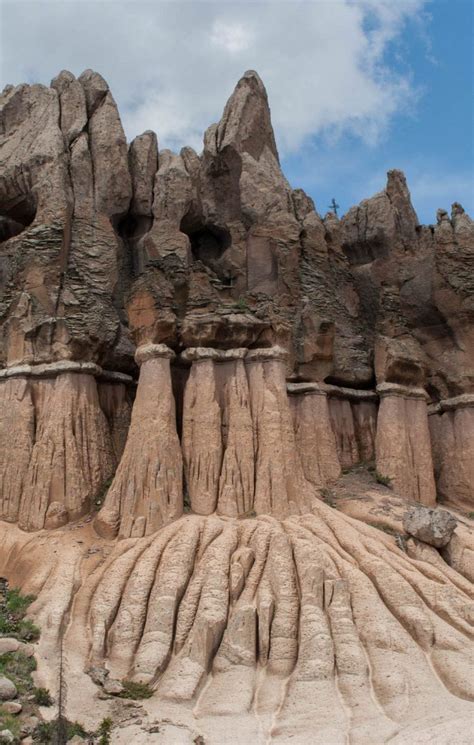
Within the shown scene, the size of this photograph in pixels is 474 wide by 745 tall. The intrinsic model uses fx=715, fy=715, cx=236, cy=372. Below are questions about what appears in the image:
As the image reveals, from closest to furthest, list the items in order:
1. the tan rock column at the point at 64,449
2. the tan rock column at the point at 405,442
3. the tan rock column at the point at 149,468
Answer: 1. the tan rock column at the point at 149,468
2. the tan rock column at the point at 64,449
3. the tan rock column at the point at 405,442

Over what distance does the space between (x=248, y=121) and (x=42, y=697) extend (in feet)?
70.6

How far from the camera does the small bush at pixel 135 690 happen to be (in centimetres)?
1265

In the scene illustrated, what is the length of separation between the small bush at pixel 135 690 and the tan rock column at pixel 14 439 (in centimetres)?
787

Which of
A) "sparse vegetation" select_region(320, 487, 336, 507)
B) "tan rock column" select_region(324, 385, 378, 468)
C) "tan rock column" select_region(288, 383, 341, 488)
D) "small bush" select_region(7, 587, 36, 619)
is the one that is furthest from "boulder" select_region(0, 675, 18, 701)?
"tan rock column" select_region(324, 385, 378, 468)

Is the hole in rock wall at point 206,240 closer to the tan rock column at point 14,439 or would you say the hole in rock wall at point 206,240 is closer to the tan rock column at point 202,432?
the tan rock column at point 202,432

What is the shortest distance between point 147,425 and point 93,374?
3002 millimetres

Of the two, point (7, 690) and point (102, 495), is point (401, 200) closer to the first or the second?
point (102, 495)

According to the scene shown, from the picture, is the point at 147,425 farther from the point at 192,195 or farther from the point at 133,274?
the point at 192,195

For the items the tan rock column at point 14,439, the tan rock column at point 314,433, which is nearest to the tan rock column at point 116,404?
the tan rock column at point 14,439

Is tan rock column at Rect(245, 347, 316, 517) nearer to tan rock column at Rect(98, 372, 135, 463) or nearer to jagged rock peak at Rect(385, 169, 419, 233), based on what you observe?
tan rock column at Rect(98, 372, 135, 463)

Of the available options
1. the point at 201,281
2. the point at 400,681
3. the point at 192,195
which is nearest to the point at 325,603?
the point at 400,681

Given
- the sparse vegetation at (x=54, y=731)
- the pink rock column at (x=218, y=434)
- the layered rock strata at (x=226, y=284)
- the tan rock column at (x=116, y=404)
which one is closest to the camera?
the sparse vegetation at (x=54, y=731)

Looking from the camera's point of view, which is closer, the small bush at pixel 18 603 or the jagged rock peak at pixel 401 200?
the small bush at pixel 18 603

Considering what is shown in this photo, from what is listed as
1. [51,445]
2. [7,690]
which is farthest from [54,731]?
[51,445]
